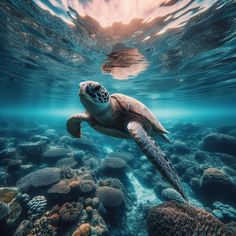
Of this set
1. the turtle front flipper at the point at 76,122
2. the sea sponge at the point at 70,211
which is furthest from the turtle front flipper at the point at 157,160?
the sea sponge at the point at 70,211

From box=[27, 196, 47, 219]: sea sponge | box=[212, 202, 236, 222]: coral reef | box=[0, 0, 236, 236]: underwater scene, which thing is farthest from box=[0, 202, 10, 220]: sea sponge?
box=[212, 202, 236, 222]: coral reef

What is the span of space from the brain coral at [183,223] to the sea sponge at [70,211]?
7.61 feet

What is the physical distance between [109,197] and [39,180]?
10.1ft

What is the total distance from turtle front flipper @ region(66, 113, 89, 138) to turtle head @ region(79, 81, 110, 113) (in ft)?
3.26

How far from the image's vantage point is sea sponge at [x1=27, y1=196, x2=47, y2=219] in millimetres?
5043

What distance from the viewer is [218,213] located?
655 centimetres

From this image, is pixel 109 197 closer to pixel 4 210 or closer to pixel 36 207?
pixel 36 207

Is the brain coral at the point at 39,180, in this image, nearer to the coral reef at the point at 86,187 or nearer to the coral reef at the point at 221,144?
the coral reef at the point at 86,187

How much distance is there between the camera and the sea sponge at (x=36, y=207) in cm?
504

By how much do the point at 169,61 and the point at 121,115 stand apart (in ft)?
32.9

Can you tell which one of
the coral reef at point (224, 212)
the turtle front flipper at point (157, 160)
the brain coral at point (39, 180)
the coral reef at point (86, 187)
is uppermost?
the turtle front flipper at point (157, 160)

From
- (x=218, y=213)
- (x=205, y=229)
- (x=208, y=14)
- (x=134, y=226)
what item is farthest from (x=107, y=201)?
(x=208, y=14)

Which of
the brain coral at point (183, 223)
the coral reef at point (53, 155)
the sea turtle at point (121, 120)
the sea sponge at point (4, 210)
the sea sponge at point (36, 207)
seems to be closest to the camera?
the sea turtle at point (121, 120)

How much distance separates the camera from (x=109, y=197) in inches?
249
